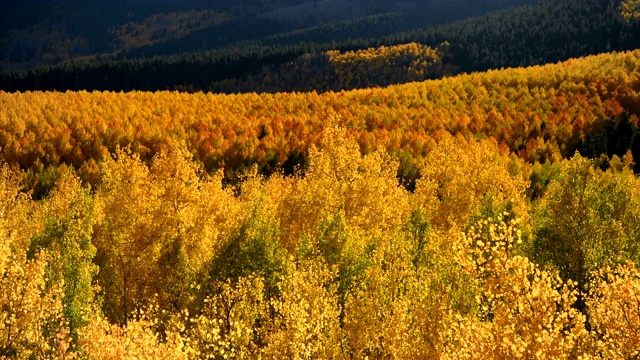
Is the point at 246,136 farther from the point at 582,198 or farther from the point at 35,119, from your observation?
the point at 582,198

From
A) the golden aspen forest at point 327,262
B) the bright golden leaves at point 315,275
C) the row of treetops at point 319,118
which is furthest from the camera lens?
the row of treetops at point 319,118

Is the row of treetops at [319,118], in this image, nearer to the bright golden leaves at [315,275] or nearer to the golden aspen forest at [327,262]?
the golden aspen forest at [327,262]

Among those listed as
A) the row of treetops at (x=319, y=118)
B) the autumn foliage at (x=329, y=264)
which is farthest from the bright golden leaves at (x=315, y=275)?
the row of treetops at (x=319, y=118)

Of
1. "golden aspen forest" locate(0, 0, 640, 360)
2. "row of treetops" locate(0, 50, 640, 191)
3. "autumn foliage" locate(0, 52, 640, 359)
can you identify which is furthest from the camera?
"row of treetops" locate(0, 50, 640, 191)

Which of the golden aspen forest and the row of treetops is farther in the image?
the row of treetops

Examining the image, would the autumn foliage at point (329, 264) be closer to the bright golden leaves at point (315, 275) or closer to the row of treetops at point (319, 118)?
the bright golden leaves at point (315, 275)

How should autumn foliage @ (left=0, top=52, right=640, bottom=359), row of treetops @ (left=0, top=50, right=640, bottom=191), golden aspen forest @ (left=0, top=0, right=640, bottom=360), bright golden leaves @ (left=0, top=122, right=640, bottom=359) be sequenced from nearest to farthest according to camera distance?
1. bright golden leaves @ (left=0, top=122, right=640, bottom=359)
2. autumn foliage @ (left=0, top=52, right=640, bottom=359)
3. golden aspen forest @ (left=0, top=0, right=640, bottom=360)
4. row of treetops @ (left=0, top=50, right=640, bottom=191)

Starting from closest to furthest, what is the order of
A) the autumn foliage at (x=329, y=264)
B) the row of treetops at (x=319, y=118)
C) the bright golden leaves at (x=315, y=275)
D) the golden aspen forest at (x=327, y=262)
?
the bright golden leaves at (x=315, y=275), the autumn foliage at (x=329, y=264), the golden aspen forest at (x=327, y=262), the row of treetops at (x=319, y=118)

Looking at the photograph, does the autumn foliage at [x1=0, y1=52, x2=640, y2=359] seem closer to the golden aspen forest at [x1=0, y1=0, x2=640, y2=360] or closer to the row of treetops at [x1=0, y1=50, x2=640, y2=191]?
the golden aspen forest at [x1=0, y1=0, x2=640, y2=360]

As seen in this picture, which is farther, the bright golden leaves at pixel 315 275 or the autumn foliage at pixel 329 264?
the autumn foliage at pixel 329 264

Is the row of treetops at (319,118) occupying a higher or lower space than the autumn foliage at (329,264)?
lower

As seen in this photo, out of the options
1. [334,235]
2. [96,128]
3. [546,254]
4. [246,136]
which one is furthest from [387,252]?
[96,128]

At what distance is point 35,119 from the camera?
120875mm

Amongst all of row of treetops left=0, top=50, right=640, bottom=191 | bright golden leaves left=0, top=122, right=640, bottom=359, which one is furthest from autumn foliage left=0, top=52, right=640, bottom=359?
row of treetops left=0, top=50, right=640, bottom=191
